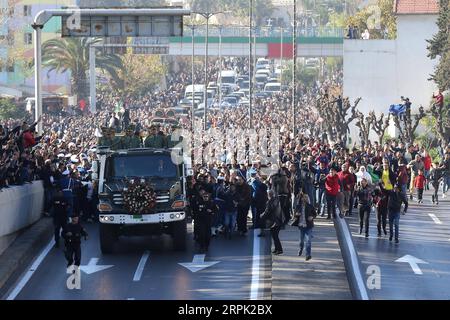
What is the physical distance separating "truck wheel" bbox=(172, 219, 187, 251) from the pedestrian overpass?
90.2m

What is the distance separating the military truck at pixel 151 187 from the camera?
3028 centimetres

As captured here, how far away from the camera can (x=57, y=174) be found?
1351 inches

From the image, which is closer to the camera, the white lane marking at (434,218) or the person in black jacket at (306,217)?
the person in black jacket at (306,217)

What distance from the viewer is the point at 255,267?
29109mm

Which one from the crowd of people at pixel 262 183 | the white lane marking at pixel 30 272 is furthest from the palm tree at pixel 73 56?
the white lane marking at pixel 30 272

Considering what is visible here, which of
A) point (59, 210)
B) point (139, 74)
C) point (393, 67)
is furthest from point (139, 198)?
point (139, 74)

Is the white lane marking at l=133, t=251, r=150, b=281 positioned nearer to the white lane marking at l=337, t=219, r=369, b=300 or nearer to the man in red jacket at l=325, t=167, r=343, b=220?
the white lane marking at l=337, t=219, r=369, b=300

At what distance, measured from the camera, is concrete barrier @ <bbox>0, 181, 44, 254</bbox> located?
30688 millimetres

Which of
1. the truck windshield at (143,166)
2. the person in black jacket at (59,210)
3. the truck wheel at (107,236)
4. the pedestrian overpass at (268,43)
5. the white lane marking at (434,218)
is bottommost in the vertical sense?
the white lane marking at (434,218)

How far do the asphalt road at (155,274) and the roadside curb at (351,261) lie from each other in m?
1.73

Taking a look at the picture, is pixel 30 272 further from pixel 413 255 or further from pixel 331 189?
pixel 331 189

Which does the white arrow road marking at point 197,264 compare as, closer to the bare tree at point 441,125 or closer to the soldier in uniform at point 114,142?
the soldier in uniform at point 114,142

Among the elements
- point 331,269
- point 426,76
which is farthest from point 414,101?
point 331,269

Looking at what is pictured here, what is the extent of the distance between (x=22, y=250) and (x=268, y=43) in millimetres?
97403
